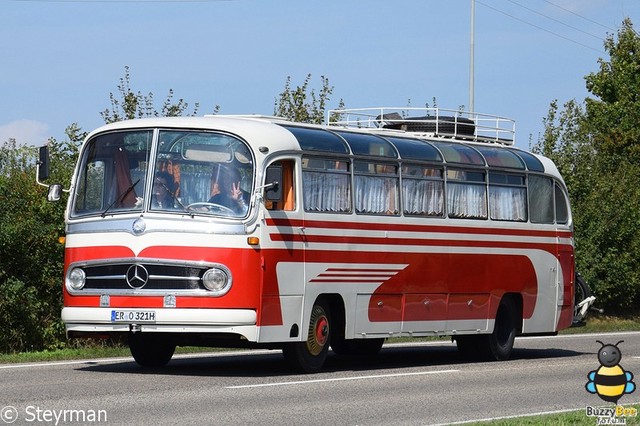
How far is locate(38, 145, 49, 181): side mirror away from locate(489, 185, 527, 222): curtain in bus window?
7.18 m

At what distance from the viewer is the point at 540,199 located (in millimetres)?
23469

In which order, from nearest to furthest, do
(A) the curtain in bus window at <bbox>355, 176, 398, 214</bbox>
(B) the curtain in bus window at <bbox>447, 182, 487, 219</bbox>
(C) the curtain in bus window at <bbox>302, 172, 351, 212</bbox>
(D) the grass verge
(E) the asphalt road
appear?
(D) the grass verge < (E) the asphalt road < (C) the curtain in bus window at <bbox>302, 172, 351, 212</bbox> < (A) the curtain in bus window at <bbox>355, 176, 398, 214</bbox> < (B) the curtain in bus window at <bbox>447, 182, 487, 219</bbox>

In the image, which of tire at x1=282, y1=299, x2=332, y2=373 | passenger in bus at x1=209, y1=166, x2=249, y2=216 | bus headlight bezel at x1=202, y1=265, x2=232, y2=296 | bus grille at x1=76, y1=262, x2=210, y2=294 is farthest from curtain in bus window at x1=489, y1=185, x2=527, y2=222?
bus grille at x1=76, y1=262, x2=210, y2=294

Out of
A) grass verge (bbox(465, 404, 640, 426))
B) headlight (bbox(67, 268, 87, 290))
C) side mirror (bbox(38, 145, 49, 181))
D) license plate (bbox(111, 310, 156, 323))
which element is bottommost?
grass verge (bbox(465, 404, 640, 426))

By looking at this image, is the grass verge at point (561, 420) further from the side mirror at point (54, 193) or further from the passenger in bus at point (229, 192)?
the side mirror at point (54, 193)

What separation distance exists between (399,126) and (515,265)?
9.13 feet

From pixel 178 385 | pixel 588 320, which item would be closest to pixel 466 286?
pixel 178 385

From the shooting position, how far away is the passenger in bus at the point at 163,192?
1684 cm

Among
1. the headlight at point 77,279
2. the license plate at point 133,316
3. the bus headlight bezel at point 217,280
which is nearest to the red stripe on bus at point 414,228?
the bus headlight bezel at point 217,280

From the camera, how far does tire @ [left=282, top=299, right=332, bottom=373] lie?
1753 cm

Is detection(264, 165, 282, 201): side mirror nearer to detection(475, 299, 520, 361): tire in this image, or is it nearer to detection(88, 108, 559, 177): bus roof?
detection(88, 108, 559, 177): bus roof

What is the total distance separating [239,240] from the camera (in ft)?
54.6

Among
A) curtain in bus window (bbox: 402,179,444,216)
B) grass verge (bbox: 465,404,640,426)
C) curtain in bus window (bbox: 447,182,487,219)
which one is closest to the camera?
grass verge (bbox: 465,404,640,426)

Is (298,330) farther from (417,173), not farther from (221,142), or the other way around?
(417,173)
